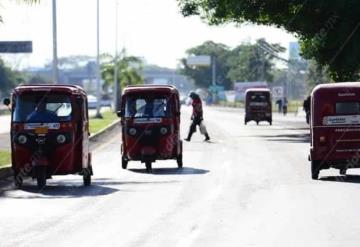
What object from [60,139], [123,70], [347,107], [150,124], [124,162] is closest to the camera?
[60,139]

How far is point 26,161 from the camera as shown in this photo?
65.0 feet

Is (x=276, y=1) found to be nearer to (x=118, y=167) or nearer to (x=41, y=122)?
(x=118, y=167)

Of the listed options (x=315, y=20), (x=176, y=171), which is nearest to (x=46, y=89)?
(x=176, y=171)

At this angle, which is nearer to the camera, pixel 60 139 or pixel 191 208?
pixel 191 208

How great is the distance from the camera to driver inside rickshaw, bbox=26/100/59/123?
20.0 m

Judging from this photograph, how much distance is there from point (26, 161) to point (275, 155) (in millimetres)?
11548

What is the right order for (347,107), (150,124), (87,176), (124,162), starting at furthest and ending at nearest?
(124,162) → (150,124) → (347,107) → (87,176)

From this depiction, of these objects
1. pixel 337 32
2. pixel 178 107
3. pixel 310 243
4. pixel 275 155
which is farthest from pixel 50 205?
pixel 337 32

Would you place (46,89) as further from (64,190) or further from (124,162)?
(124,162)

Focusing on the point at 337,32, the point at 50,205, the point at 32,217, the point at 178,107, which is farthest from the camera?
the point at 337,32

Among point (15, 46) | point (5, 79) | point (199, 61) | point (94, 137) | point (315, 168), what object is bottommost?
point (94, 137)

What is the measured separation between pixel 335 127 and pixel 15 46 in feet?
44.8

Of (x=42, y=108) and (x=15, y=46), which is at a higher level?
(x=15, y=46)

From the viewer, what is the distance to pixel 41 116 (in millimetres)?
20094
